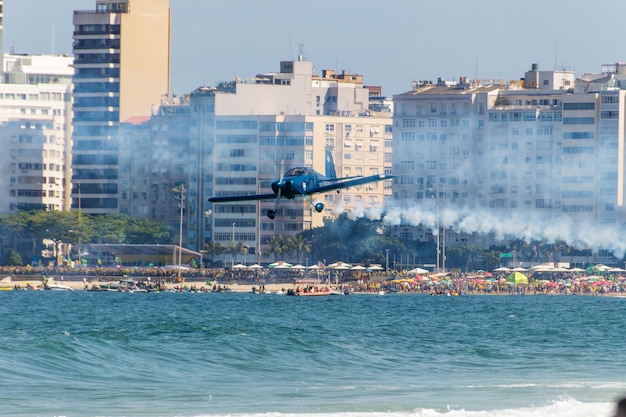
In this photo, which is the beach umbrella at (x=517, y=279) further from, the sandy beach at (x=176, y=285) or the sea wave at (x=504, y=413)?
the sea wave at (x=504, y=413)

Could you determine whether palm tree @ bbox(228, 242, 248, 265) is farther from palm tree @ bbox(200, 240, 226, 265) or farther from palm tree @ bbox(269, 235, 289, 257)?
palm tree @ bbox(269, 235, 289, 257)

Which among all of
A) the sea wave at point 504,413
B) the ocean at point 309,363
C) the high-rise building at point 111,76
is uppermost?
the high-rise building at point 111,76

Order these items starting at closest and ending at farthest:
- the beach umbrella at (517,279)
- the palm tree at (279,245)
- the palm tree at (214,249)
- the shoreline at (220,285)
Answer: the shoreline at (220,285), the beach umbrella at (517,279), the palm tree at (279,245), the palm tree at (214,249)

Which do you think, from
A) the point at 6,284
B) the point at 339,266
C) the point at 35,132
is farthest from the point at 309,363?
the point at 35,132

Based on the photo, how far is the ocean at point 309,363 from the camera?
3850 cm

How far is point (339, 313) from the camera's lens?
85562 millimetres

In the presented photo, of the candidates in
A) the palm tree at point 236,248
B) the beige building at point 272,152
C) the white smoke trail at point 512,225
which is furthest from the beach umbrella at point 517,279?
the palm tree at point 236,248

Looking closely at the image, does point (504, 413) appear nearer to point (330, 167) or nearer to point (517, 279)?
point (330, 167)

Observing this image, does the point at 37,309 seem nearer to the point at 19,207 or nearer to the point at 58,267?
the point at 58,267

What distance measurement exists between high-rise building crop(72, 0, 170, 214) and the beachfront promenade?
2731 centimetres

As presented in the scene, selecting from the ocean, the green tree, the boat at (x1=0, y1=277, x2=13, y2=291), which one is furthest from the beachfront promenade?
the ocean

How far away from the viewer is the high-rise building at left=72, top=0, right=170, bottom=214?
16362 centimetres

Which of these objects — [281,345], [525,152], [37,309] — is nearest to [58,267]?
[525,152]

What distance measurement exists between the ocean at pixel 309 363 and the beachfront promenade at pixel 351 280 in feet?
111
